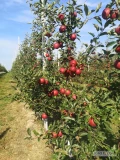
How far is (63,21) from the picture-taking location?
113 inches

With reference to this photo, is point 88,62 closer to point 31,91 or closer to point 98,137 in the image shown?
point 98,137

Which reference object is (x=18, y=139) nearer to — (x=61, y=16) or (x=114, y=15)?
(x=61, y=16)

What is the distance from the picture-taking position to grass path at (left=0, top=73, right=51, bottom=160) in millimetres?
5398

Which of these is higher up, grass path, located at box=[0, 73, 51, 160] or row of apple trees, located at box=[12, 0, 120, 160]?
row of apple trees, located at box=[12, 0, 120, 160]

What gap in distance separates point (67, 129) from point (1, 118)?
6.92m

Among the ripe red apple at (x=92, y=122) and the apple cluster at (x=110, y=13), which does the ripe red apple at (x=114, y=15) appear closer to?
the apple cluster at (x=110, y=13)

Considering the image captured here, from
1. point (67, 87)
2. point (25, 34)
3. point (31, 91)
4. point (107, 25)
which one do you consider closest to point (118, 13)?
point (107, 25)

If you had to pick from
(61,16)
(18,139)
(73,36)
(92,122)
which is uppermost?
(61,16)

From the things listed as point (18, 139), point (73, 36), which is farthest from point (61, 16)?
point (18, 139)

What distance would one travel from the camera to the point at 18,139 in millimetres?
6469

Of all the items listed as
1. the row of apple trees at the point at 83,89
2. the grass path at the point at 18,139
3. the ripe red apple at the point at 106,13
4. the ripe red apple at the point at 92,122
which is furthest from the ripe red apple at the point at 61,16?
the grass path at the point at 18,139

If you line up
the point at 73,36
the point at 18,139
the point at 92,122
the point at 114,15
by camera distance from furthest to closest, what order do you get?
the point at 18,139
the point at 73,36
the point at 92,122
the point at 114,15

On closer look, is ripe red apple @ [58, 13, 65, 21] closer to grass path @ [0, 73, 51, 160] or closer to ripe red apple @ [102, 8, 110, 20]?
ripe red apple @ [102, 8, 110, 20]

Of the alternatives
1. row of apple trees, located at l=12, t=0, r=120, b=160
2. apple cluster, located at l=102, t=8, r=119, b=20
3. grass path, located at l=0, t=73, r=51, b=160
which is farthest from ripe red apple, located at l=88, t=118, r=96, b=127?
grass path, located at l=0, t=73, r=51, b=160
